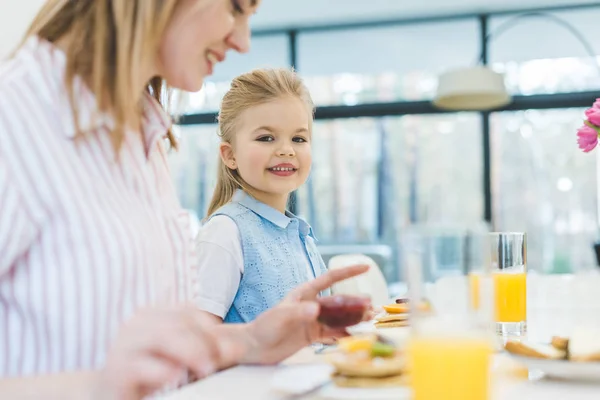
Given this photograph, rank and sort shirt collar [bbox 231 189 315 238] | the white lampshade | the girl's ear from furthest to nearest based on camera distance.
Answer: the white lampshade → the girl's ear → shirt collar [bbox 231 189 315 238]

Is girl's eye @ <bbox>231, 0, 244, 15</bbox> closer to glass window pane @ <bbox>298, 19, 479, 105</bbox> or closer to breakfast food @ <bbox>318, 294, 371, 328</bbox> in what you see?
breakfast food @ <bbox>318, 294, 371, 328</bbox>

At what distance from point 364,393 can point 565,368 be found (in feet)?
→ 0.97

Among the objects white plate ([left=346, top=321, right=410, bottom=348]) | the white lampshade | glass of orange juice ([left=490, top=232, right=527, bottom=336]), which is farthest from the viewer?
the white lampshade

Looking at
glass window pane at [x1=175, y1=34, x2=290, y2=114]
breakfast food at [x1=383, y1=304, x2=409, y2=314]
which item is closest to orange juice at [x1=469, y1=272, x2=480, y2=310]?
breakfast food at [x1=383, y1=304, x2=409, y2=314]

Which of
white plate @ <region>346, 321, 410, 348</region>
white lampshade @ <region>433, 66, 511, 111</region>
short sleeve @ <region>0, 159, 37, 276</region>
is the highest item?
white lampshade @ <region>433, 66, 511, 111</region>

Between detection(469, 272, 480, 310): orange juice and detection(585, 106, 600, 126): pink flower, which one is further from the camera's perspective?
detection(585, 106, 600, 126): pink flower

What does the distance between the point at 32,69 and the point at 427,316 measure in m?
0.62

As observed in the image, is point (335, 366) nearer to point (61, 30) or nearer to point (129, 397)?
point (129, 397)

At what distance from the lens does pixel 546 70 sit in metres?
5.91

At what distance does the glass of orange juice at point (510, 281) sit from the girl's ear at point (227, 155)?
2.84 ft

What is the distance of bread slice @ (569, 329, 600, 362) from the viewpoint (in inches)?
39.8

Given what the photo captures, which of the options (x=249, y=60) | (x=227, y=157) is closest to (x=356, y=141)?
(x=249, y=60)

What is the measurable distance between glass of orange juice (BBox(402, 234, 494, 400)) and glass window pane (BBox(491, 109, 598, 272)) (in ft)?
17.6

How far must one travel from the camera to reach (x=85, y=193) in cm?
99
